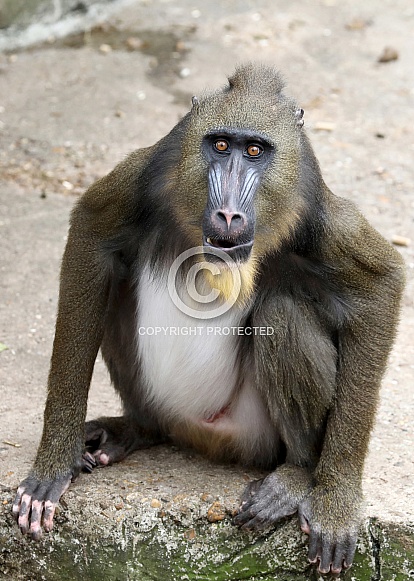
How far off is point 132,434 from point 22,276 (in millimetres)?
2096

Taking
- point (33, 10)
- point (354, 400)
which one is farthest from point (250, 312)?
point (33, 10)

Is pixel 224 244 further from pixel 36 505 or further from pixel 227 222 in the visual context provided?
pixel 36 505

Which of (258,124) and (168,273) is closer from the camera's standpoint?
(258,124)

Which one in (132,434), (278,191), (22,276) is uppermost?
(278,191)

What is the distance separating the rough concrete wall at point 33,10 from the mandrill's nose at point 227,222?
6872 millimetres

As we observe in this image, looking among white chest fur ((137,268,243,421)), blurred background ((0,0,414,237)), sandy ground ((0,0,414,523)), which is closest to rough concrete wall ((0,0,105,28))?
blurred background ((0,0,414,237))

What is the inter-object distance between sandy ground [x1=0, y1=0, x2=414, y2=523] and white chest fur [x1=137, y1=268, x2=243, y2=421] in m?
0.71

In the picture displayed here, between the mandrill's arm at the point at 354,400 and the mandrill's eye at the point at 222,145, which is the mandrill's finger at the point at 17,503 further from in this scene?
the mandrill's eye at the point at 222,145

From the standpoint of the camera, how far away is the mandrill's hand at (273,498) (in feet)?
13.3

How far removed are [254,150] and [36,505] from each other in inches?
66.5

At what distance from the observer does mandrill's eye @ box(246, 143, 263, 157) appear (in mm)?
3650

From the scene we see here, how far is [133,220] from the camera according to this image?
4062 mm

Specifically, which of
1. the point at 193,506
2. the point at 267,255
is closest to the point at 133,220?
the point at 267,255

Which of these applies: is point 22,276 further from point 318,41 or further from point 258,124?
point 318,41
